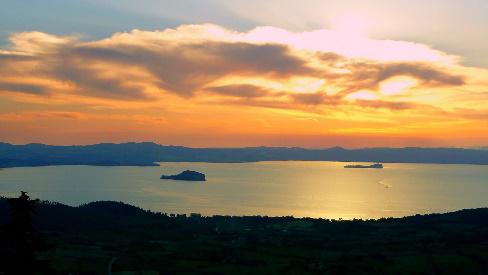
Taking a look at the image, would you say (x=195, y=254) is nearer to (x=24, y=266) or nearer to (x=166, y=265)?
(x=166, y=265)

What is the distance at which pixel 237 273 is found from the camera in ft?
471

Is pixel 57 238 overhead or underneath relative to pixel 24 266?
underneath

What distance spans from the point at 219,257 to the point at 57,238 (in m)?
71.8

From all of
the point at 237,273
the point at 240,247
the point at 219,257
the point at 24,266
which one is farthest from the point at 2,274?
the point at 240,247

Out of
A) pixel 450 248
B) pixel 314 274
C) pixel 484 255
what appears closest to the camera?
pixel 314 274

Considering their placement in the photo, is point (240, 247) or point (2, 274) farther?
point (240, 247)

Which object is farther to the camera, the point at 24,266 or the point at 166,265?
the point at 166,265

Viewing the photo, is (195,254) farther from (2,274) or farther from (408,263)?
(2,274)

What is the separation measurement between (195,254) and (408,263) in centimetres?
6855

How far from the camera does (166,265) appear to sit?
152250 mm

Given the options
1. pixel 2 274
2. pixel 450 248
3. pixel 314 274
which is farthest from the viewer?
pixel 450 248

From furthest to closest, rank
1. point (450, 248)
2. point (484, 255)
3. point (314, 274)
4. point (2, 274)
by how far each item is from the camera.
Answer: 1. point (450, 248)
2. point (484, 255)
3. point (314, 274)
4. point (2, 274)

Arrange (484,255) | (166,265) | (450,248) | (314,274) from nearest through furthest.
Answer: (314,274) → (166,265) → (484,255) → (450,248)

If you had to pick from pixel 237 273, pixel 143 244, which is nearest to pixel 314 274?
pixel 237 273
